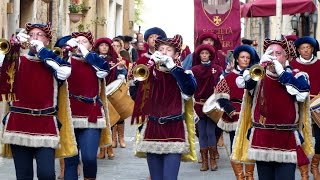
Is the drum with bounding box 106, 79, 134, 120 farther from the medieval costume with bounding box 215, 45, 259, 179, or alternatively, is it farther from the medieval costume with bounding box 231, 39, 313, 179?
the medieval costume with bounding box 231, 39, 313, 179

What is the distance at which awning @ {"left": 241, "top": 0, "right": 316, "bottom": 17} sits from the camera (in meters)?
19.7

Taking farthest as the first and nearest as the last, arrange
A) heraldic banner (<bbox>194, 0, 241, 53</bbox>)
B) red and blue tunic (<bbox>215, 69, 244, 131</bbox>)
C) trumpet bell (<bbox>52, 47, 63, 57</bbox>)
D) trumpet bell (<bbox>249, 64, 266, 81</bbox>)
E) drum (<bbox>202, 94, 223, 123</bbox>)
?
heraldic banner (<bbox>194, 0, 241, 53</bbox>) → drum (<bbox>202, 94, 223, 123</bbox>) → red and blue tunic (<bbox>215, 69, 244, 131</bbox>) → trumpet bell (<bbox>52, 47, 63, 57</bbox>) → trumpet bell (<bbox>249, 64, 266, 81</bbox>)

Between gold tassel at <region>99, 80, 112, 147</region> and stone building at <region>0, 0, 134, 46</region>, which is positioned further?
stone building at <region>0, 0, 134, 46</region>

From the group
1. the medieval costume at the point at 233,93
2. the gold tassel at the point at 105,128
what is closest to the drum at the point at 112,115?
the medieval costume at the point at 233,93

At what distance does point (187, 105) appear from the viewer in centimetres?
923

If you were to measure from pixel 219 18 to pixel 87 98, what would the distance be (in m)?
9.29

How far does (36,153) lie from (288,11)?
488 inches

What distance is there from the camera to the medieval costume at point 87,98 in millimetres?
10102

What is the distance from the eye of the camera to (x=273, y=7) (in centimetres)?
2053

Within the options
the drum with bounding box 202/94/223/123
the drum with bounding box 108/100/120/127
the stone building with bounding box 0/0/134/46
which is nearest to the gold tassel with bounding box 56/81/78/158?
the drum with bounding box 202/94/223/123

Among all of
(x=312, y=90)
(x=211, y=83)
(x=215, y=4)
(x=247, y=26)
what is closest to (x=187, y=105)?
(x=312, y=90)

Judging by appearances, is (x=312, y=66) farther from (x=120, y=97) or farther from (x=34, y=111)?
(x=34, y=111)

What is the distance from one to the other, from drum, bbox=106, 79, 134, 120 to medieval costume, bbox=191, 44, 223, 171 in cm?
153

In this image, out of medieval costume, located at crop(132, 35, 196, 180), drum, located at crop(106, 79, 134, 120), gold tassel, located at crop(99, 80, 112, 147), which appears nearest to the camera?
A: medieval costume, located at crop(132, 35, 196, 180)
